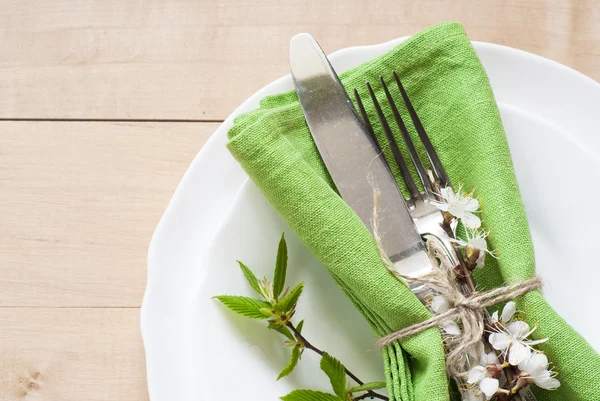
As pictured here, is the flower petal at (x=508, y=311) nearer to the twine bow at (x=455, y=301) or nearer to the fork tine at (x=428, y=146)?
the twine bow at (x=455, y=301)

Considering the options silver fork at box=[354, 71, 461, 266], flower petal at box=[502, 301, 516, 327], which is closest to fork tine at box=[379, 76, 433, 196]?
silver fork at box=[354, 71, 461, 266]

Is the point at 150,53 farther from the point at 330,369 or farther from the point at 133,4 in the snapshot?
the point at 330,369

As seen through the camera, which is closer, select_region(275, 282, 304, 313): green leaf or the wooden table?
select_region(275, 282, 304, 313): green leaf

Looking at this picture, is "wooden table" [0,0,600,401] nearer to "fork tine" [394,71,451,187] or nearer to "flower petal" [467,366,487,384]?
"fork tine" [394,71,451,187]

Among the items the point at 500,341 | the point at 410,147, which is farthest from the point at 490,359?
the point at 410,147

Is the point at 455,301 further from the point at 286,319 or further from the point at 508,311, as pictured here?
the point at 286,319

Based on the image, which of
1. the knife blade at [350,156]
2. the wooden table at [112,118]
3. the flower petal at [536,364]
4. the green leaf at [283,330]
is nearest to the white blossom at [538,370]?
the flower petal at [536,364]
